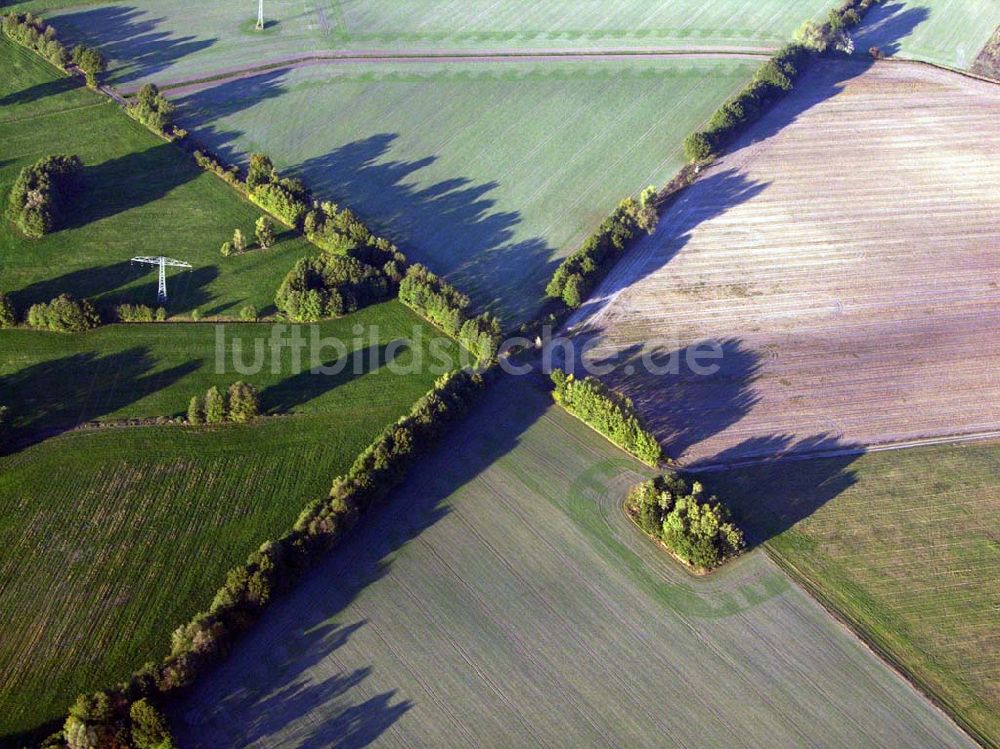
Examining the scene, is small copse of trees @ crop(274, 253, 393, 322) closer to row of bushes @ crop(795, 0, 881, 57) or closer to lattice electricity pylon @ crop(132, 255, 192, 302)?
lattice electricity pylon @ crop(132, 255, 192, 302)

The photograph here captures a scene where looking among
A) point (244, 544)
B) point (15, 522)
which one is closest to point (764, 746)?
point (244, 544)

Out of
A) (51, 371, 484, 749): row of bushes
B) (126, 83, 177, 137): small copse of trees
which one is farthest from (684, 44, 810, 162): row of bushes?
(126, 83, 177, 137): small copse of trees

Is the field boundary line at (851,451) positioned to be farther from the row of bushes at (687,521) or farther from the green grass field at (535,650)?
the green grass field at (535,650)

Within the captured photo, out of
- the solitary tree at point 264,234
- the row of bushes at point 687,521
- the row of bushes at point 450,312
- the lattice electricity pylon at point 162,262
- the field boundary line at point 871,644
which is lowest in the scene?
the field boundary line at point 871,644

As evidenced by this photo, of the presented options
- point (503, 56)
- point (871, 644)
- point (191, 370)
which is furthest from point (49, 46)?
point (871, 644)

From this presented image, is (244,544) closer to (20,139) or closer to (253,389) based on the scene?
(253,389)

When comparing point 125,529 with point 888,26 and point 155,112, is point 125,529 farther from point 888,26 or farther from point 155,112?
point 888,26

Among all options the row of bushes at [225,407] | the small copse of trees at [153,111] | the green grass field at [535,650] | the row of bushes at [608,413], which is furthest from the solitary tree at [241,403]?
the small copse of trees at [153,111]
